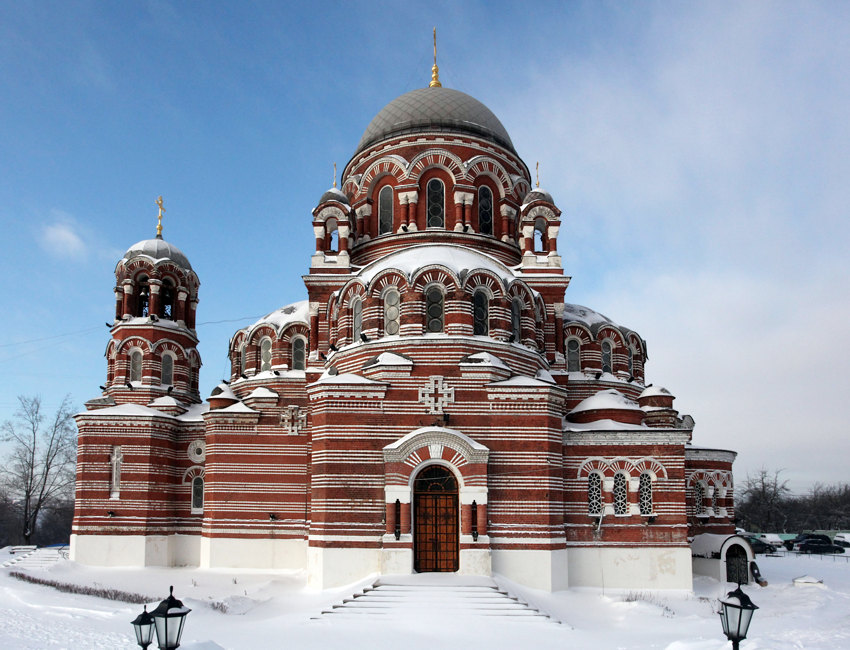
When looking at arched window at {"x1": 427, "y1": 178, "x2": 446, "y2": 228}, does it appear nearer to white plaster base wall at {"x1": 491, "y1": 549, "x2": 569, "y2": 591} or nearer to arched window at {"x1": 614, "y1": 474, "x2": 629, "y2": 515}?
arched window at {"x1": 614, "y1": 474, "x2": 629, "y2": 515}

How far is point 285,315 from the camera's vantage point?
101 ft

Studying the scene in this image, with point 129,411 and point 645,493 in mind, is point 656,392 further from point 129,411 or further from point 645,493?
point 129,411

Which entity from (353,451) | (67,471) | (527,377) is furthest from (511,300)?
(67,471)

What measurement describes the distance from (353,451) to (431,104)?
49.6 ft

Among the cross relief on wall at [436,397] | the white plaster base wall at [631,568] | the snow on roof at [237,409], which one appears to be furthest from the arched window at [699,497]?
the snow on roof at [237,409]

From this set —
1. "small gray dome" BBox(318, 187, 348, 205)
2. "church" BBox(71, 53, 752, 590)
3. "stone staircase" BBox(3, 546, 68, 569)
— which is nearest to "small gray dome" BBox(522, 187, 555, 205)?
"church" BBox(71, 53, 752, 590)

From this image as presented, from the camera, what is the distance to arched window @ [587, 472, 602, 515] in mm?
22703

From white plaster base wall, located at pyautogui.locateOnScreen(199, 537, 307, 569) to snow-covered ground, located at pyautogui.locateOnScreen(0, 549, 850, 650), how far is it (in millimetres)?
661

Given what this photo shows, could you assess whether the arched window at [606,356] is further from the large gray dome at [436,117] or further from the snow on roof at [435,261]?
the large gray dome at [436,117]

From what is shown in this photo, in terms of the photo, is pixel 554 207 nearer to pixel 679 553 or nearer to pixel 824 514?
pixel 679 553

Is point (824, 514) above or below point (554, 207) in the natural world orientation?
below

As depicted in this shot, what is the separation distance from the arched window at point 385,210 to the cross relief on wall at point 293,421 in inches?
288

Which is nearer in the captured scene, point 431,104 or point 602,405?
point 602,405

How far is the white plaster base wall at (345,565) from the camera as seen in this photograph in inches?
816
